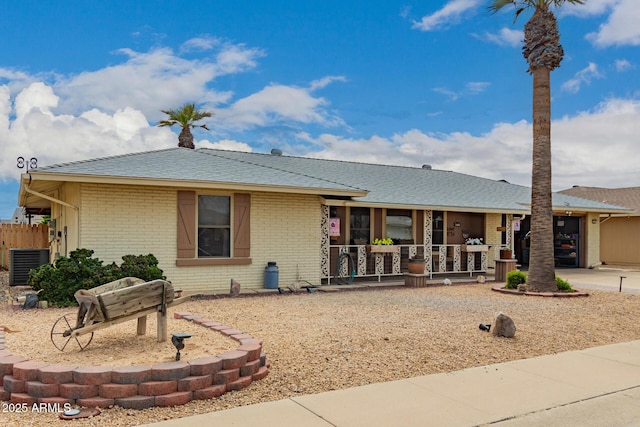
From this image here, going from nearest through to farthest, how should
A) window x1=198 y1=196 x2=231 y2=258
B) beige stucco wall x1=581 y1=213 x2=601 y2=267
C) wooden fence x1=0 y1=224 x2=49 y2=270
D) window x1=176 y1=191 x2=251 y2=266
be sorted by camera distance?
1. window x1=176 y1=191 x2=251 y2=266
2. window x1=198 y1=196 x2=231 y2=258
3. wooden fence x1=0 y1=224 x2=49 y2=270
4. beige stucco wall x1=581 y1=213 x2=601 y2=267

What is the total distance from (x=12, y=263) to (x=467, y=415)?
13775mm

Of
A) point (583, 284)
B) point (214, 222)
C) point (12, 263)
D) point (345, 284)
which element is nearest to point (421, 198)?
point (345, 284)

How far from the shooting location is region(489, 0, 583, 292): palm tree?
14.0 m

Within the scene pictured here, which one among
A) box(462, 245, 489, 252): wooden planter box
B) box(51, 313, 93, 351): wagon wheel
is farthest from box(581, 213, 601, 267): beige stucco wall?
box(51, 313, 93, 351): wagon wheel

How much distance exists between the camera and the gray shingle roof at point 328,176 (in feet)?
40.9

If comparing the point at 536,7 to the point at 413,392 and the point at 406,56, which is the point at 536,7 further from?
the point at 413,392

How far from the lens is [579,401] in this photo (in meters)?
5.64

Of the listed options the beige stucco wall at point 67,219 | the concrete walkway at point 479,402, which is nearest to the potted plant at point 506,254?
the concrete walkway at point 479,402

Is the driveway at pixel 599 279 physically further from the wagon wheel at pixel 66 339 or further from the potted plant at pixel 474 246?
the wagon wheel at pixel 66 339

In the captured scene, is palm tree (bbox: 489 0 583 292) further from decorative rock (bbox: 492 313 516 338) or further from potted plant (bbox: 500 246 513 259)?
decorative rock (bbox: 492 313 516 338)

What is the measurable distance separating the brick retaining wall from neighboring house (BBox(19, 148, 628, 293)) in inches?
261

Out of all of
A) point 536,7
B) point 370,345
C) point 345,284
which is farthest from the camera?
point 345,284

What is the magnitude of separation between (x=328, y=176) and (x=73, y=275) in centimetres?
931

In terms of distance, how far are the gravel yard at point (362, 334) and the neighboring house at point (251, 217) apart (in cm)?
155
